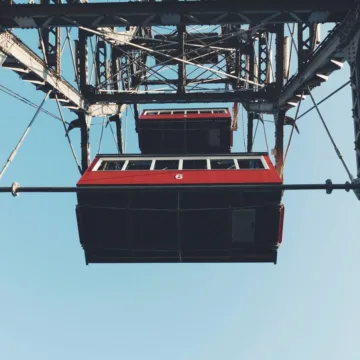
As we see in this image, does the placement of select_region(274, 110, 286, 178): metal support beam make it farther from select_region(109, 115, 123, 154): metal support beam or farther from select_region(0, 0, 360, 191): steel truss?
→ select_region(109, 115, 123, 154): metal support beam

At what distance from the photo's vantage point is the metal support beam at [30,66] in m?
12.4

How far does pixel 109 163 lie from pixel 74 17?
5315mm

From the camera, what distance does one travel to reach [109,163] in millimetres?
15664

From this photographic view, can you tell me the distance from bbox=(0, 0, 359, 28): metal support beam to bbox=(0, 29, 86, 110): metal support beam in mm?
616

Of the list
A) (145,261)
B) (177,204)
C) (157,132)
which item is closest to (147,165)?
(177,204)

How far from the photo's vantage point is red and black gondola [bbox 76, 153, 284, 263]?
13.7 metres

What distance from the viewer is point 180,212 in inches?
558

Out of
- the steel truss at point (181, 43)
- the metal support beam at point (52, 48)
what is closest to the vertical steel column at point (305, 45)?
the steel truss at point (181, 43)

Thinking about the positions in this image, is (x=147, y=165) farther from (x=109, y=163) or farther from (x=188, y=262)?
(x=188, y=262)

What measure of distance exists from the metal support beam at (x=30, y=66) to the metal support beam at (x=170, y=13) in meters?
0.62

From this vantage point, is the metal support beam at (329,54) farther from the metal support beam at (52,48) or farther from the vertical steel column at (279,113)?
the metal support beam at (52,48)

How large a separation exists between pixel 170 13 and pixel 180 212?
19.3ft

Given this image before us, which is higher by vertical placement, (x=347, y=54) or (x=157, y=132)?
(x=347, y=54)

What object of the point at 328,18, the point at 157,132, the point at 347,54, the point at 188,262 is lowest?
the point at 188,262
